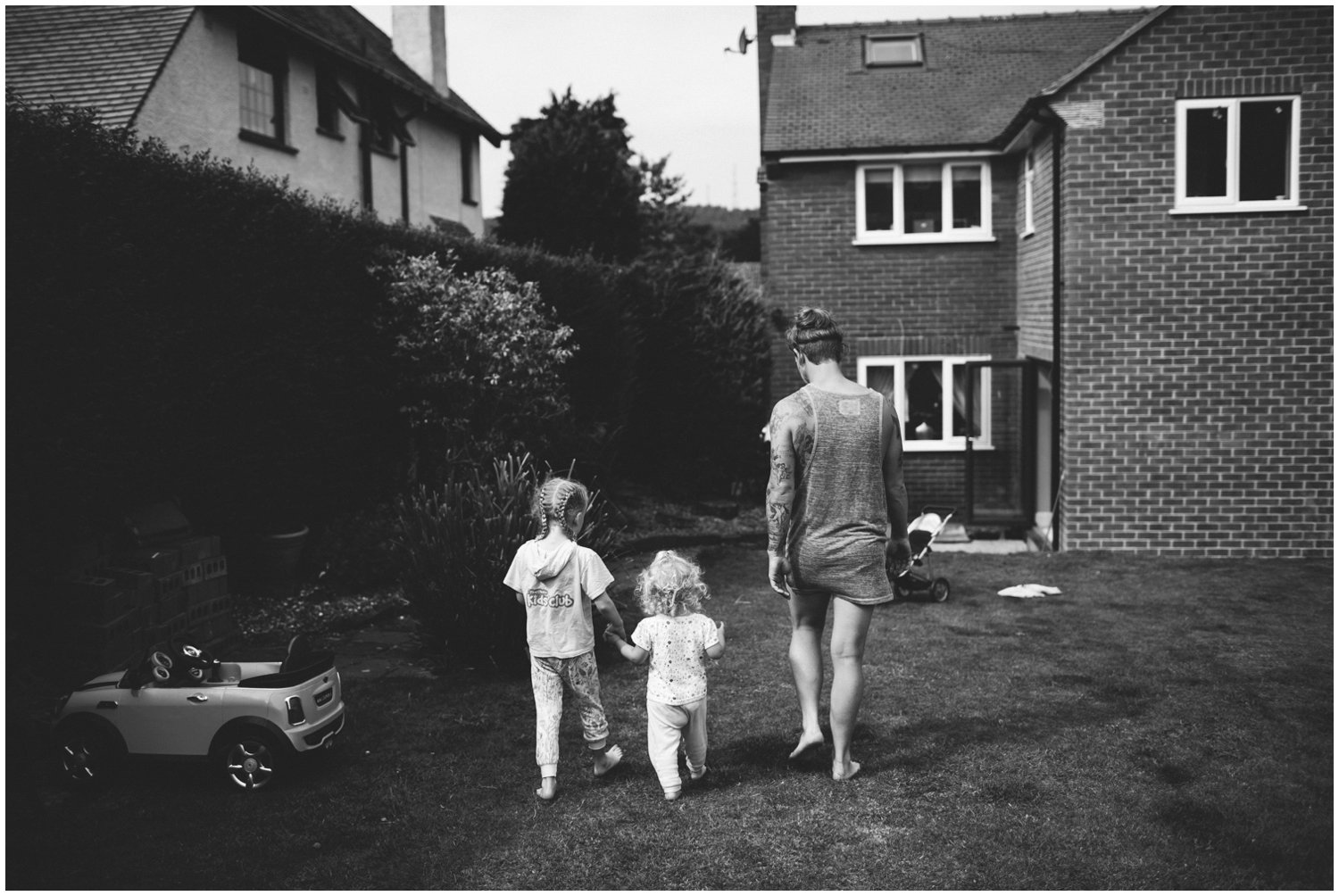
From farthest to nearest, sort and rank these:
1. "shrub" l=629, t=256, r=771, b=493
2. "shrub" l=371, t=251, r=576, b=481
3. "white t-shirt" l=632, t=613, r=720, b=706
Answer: "shrub" l=629, t=256, r=771, b=493 < "shrub" l=371, t=251, r=576, b=481 < "white t-shirt" l=632, t=613, r=720, b=706

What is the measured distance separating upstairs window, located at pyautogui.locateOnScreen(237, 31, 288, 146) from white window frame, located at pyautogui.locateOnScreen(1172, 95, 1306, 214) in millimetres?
13588

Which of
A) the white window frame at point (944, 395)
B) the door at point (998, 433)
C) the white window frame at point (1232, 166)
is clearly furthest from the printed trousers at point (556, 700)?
the white window frame at point (944, 395)

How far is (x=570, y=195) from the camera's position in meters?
21.9

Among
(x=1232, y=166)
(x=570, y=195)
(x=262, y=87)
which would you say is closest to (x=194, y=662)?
(x=1232, y=166)

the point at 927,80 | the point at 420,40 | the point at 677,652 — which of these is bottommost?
the point at 677,652

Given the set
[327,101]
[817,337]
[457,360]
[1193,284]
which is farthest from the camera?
[327,101]

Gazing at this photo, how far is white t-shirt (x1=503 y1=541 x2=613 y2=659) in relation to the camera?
489 cm

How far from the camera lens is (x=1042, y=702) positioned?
6.17 metres

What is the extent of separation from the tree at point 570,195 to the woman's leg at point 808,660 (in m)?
17.6

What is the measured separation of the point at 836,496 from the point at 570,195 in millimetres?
18242

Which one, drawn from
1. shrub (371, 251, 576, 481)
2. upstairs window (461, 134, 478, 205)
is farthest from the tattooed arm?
upstairs window (461, 134, 478, 205)

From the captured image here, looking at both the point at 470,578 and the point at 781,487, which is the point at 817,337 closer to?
the point at 781,487

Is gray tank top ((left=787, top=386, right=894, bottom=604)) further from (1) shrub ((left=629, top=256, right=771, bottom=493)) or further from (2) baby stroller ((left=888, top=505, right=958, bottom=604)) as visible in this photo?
(1) shrub ((left=629, top=256, right=771, bottom=493))

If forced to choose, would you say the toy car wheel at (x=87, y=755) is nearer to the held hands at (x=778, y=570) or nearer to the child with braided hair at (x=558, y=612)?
the child with braided hair at (x=558, y=612)
